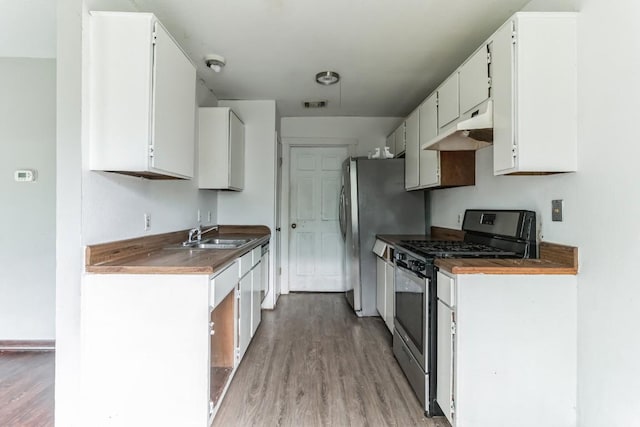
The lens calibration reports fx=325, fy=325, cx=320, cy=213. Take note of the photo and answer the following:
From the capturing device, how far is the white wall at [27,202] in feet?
8.71

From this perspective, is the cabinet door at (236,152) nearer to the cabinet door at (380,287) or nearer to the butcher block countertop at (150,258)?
the butcher block countertop at (150,258)

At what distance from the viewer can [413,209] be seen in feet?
11.5

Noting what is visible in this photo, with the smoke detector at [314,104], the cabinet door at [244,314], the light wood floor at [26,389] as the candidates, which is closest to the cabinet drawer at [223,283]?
the cabinet door at [244,314]

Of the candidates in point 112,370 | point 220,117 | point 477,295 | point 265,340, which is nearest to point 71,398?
point 112,370

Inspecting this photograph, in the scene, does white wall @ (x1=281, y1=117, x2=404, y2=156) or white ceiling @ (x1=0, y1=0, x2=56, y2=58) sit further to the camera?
white wall @ (x1=281, y1=117, x2=404, y2=156)

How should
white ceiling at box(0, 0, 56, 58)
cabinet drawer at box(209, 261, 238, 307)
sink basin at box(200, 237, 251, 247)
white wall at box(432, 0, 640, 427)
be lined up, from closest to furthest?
white wall at box(432, 0, 640, 427) → cabinet drawer at box(209, 261, 238, 307) → white ceiling at box(0, 0, 56, 58) → sink basin at box(200, 237, 251, 247)

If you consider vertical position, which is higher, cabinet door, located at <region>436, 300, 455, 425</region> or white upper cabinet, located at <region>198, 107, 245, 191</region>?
white upper cabinet, located at <region>198, 107, 245, 191</region>

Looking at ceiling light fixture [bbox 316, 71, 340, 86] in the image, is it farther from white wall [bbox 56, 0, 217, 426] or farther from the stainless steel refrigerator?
white wall [bbox 56, 0, 217, 426]

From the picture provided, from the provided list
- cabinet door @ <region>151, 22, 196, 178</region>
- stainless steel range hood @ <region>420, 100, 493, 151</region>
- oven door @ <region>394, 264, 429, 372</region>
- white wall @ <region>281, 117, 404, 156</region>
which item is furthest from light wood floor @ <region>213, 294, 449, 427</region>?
white wall @ <region>281, 117, 404, 156</region>

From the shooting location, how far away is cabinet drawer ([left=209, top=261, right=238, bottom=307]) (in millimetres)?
1673

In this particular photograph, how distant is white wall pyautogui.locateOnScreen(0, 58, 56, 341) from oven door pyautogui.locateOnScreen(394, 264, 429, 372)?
2.82 meters

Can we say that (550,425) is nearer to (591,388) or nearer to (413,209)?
(591,388)

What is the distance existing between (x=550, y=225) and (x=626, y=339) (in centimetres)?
63

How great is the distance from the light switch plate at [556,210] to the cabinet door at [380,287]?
1.60 metres
